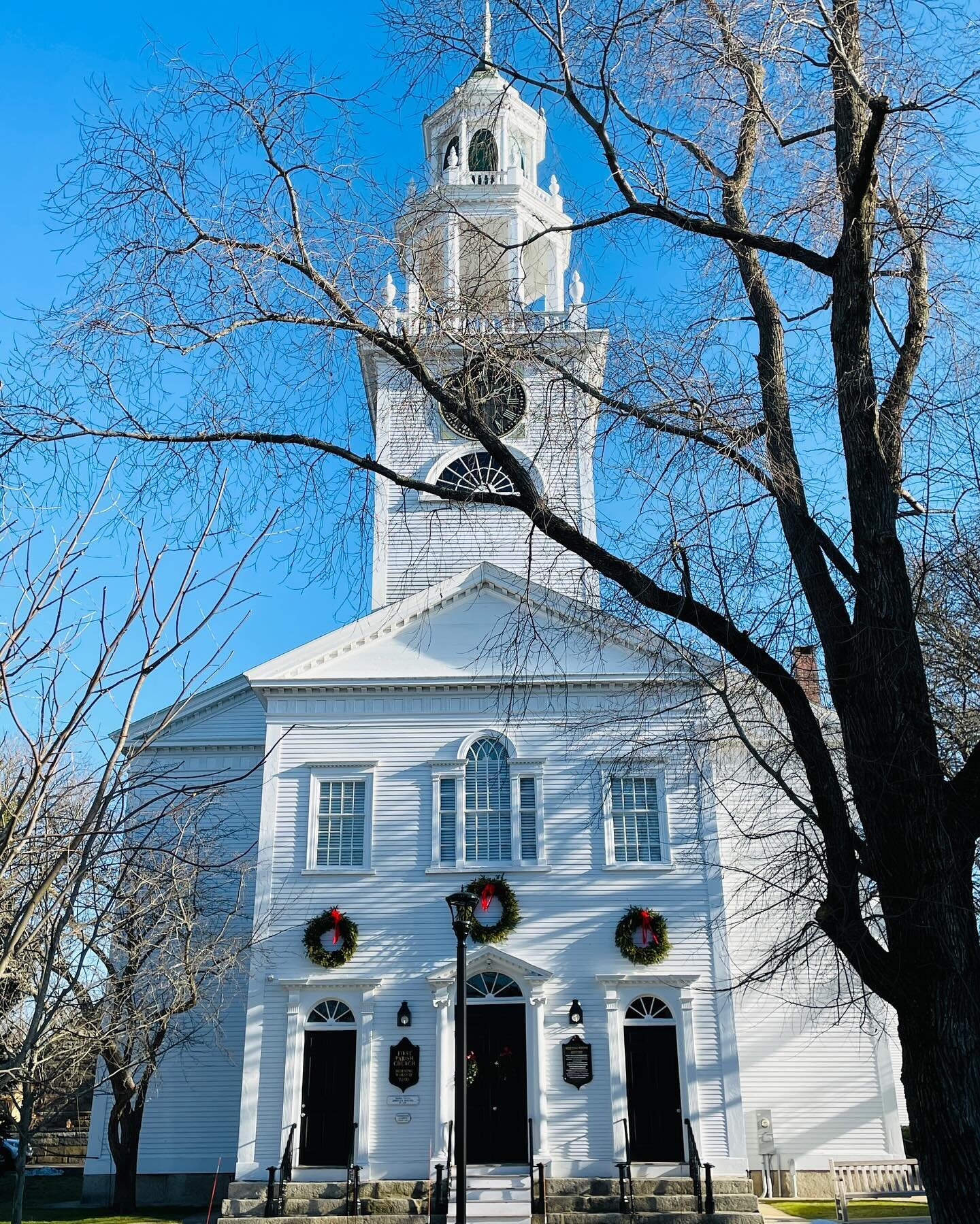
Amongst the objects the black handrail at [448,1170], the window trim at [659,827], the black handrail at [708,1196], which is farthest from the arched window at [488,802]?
the black handrail at [708,1196]

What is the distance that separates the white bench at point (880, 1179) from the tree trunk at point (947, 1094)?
609 inches

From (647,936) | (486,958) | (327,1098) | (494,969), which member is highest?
(647,936)

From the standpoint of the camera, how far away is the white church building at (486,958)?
60.6ft

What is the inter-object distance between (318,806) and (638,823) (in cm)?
562

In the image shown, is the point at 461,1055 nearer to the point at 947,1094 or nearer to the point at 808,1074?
the point at 947,1094

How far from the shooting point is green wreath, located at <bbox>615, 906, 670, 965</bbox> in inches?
757

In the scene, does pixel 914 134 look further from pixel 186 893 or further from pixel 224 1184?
pixel 224 1184

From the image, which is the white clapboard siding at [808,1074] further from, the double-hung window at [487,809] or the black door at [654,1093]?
the double-hung window at [487,809]

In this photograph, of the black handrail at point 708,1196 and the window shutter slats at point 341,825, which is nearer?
the black handrail at point 708,1196

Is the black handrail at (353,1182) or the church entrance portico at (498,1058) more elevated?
the church entrance portico at (498,1058)

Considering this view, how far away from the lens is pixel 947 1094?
5590mm

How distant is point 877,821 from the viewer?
612cm

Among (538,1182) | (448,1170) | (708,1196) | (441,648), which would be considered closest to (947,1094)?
(708,1196)

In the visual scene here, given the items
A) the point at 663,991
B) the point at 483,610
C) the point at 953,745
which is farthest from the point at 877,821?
the point at 483,610
